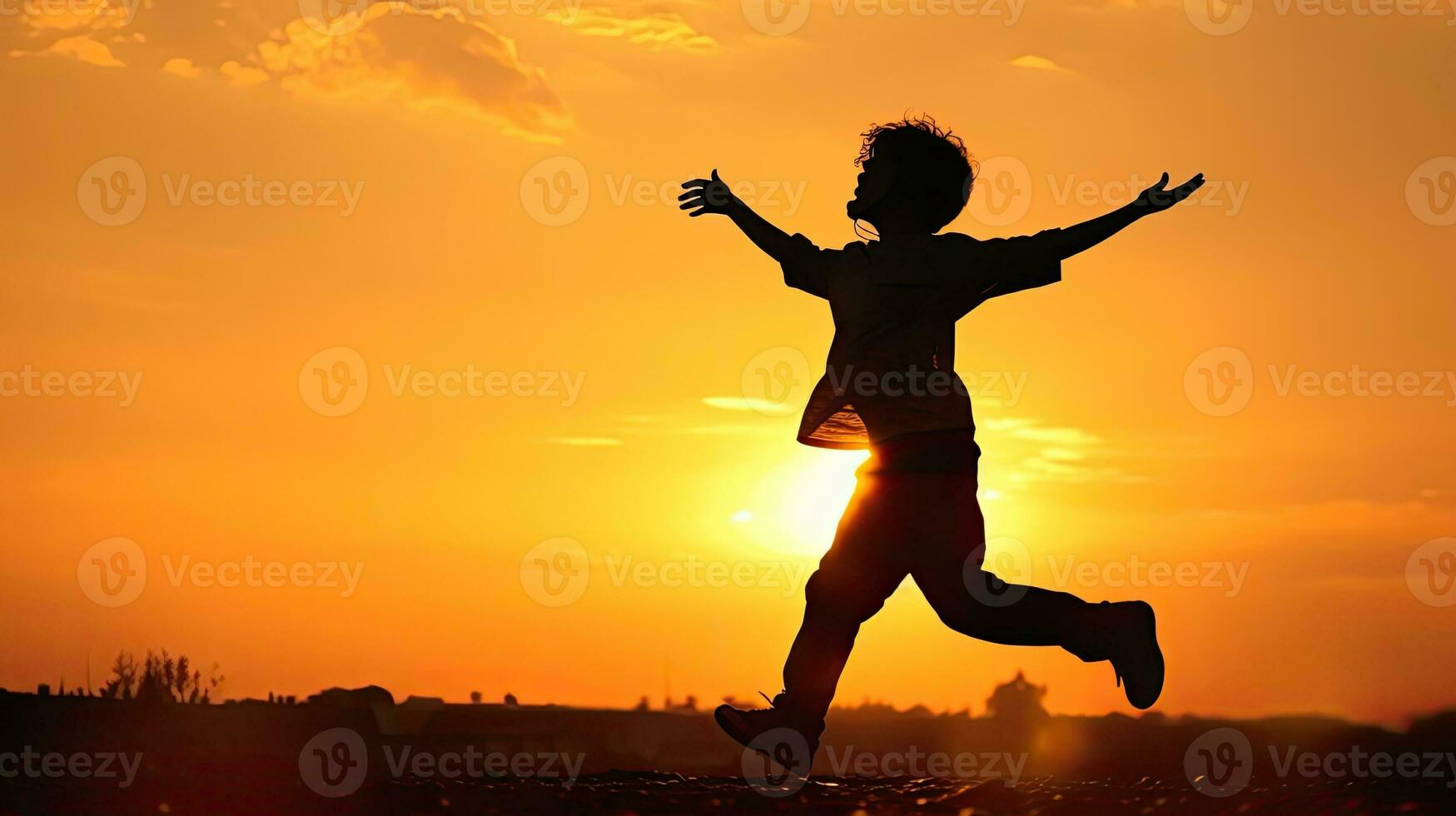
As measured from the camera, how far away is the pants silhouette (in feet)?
29.1

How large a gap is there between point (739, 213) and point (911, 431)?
147cm

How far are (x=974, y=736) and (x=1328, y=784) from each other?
3296mm

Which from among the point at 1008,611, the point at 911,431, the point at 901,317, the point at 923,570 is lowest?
the point at 1008,611

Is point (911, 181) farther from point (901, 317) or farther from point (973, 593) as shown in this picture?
point (973, 593)

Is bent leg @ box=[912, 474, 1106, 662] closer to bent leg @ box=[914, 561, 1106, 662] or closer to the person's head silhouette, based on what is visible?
bent leg @ box=[914, 561, 1106, 662]

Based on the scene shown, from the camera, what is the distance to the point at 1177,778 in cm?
959

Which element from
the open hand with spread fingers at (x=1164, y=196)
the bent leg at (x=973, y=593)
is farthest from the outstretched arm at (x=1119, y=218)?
the bent leg at (x=973, y=593)

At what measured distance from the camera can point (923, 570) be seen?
29.3 ft

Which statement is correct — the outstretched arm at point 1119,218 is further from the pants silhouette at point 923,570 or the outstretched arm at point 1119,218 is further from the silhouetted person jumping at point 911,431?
the pants silhouette at point 923,570

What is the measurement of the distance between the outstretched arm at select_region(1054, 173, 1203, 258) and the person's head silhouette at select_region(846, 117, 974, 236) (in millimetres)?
Result: 651

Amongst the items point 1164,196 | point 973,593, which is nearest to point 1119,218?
point 1164,196

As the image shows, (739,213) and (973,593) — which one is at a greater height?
(739,213)

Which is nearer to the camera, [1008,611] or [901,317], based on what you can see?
[1008,611]

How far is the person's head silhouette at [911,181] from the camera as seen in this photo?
931 cm
